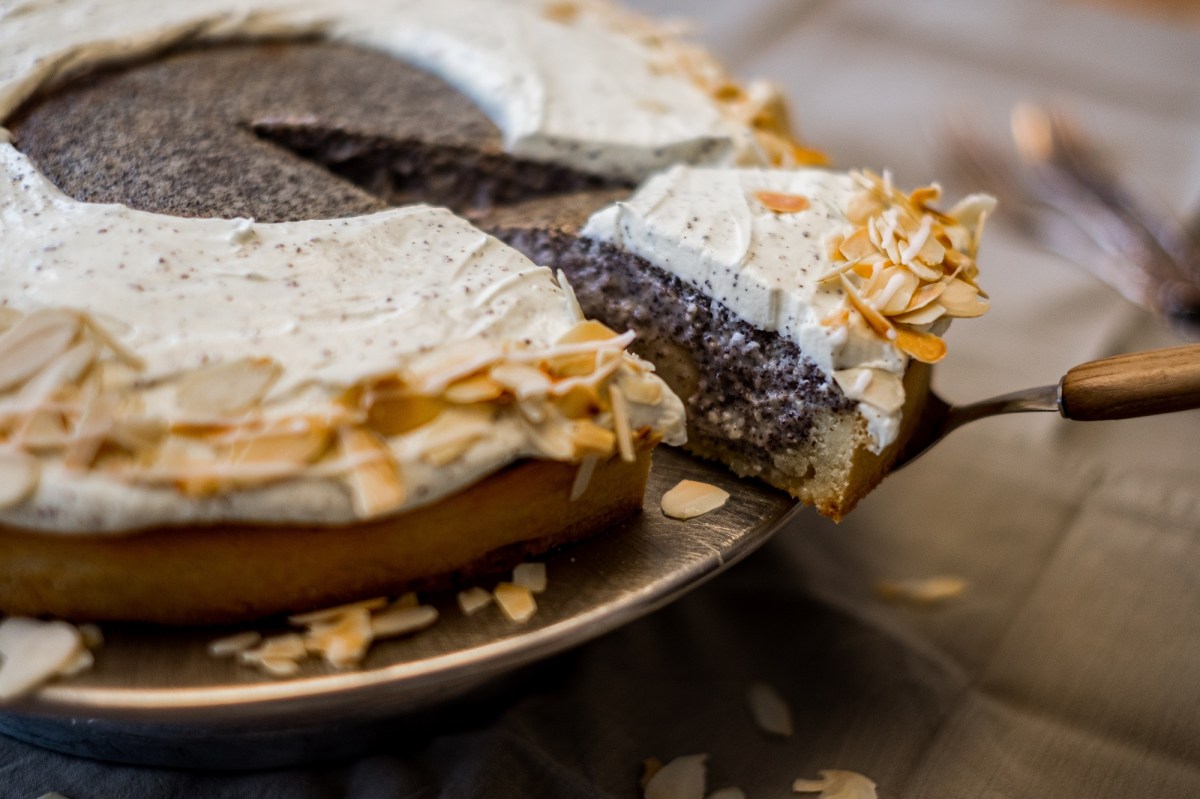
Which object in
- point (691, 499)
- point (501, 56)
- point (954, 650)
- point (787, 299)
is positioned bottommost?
point (954, 650)

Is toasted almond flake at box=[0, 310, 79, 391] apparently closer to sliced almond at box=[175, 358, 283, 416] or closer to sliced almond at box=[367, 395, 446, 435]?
sliced almond at box=[175, 358, 283, 416]

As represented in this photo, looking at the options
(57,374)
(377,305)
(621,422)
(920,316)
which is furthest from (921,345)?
(57,374)

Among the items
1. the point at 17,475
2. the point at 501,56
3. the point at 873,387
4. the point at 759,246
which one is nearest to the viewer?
the point at 17,475

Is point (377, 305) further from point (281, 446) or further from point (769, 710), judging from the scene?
point (769, 710)

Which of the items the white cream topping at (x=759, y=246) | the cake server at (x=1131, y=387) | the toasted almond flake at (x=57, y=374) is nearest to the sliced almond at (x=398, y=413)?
the toasted almond flake at (x=57, y=374)

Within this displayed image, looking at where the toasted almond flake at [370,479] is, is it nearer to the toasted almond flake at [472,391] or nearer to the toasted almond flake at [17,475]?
the toasted almond flake at [472,391]
